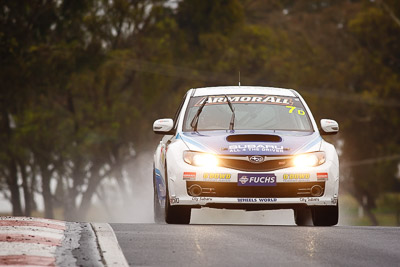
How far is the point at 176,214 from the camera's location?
1190cm

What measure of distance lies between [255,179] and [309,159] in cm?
63

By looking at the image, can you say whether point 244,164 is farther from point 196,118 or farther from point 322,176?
point 196,118

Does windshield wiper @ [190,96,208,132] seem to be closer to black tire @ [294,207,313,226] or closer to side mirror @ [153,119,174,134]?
side mirror @ [153,119,174,134]

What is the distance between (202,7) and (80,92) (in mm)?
6624

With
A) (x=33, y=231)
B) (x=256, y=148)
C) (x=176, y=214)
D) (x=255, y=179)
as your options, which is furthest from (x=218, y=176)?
(x=33, y=231)

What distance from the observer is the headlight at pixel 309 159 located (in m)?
11.5

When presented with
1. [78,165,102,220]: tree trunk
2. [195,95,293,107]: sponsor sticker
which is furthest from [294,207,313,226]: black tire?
[78,165,102,220]: tree trunk

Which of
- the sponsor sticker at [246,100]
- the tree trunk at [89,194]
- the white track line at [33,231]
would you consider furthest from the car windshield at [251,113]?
the tree trunk at [89,194]

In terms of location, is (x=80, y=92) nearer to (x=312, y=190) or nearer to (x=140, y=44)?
(x=140, y=44)

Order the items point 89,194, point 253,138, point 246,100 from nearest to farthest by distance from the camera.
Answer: point 253,138, point 246,100, point 89,194

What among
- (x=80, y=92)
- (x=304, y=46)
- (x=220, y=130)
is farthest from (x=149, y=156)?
(x=220, y=130)

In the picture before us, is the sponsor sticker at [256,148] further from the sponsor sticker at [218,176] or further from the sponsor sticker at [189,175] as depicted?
the sponsor sticker at [189,175]

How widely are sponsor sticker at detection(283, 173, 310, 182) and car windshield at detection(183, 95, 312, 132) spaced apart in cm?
103

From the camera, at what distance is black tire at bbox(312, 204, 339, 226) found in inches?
470
